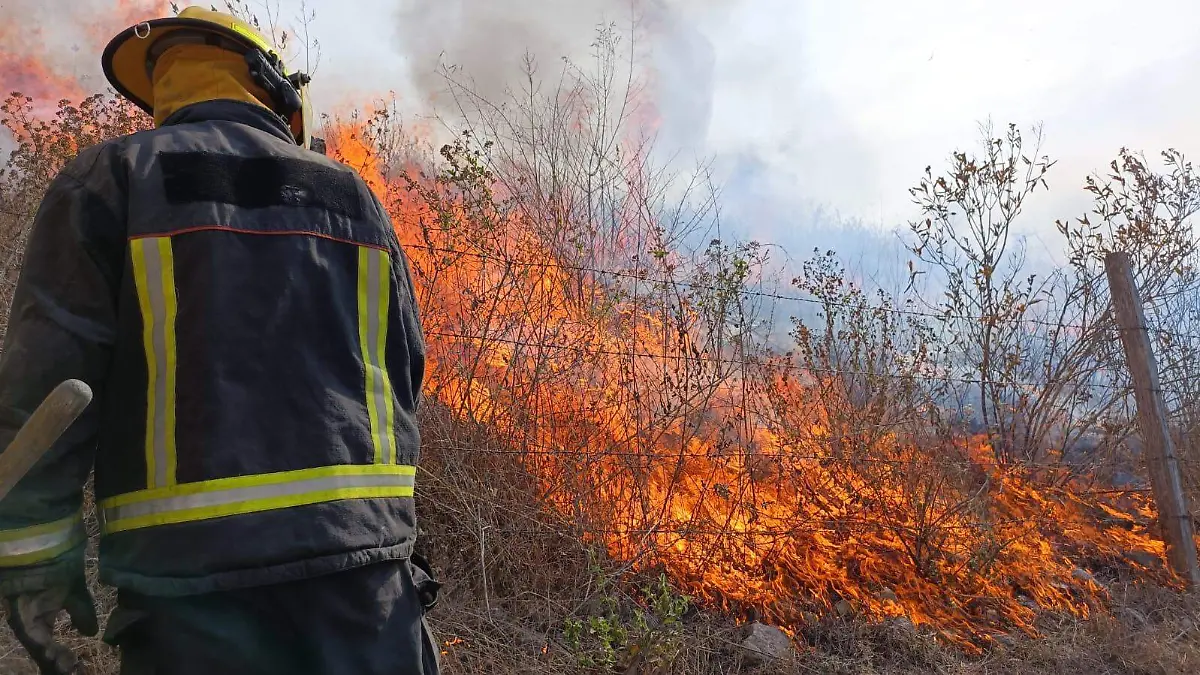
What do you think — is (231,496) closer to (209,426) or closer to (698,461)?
(209,426)

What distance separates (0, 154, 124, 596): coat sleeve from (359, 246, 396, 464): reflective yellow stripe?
0.43m

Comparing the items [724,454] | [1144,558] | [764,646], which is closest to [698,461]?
[724,454]

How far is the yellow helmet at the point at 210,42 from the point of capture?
5.09 feet

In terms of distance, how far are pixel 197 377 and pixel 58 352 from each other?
24 centimetres

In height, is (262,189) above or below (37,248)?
above

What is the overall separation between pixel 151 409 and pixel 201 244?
305 mm

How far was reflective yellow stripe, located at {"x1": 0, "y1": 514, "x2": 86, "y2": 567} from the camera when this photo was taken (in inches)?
45.9

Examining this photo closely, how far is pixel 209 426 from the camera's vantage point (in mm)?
1221

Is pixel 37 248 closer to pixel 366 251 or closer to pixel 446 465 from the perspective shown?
pixel 366 251

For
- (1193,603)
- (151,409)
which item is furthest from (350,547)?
(1193,603)

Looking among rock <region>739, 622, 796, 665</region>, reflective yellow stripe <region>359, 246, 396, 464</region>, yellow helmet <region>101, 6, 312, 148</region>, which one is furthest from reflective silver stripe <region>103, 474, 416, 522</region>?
rock <region>739, 622, 796, 665</region>

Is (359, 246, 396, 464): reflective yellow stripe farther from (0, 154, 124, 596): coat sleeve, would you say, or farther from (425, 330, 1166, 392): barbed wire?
(425, 330, 1166, 392): barbed wire

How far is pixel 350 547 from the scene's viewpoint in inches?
49.4

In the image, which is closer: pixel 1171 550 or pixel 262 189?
pixel 262 189
